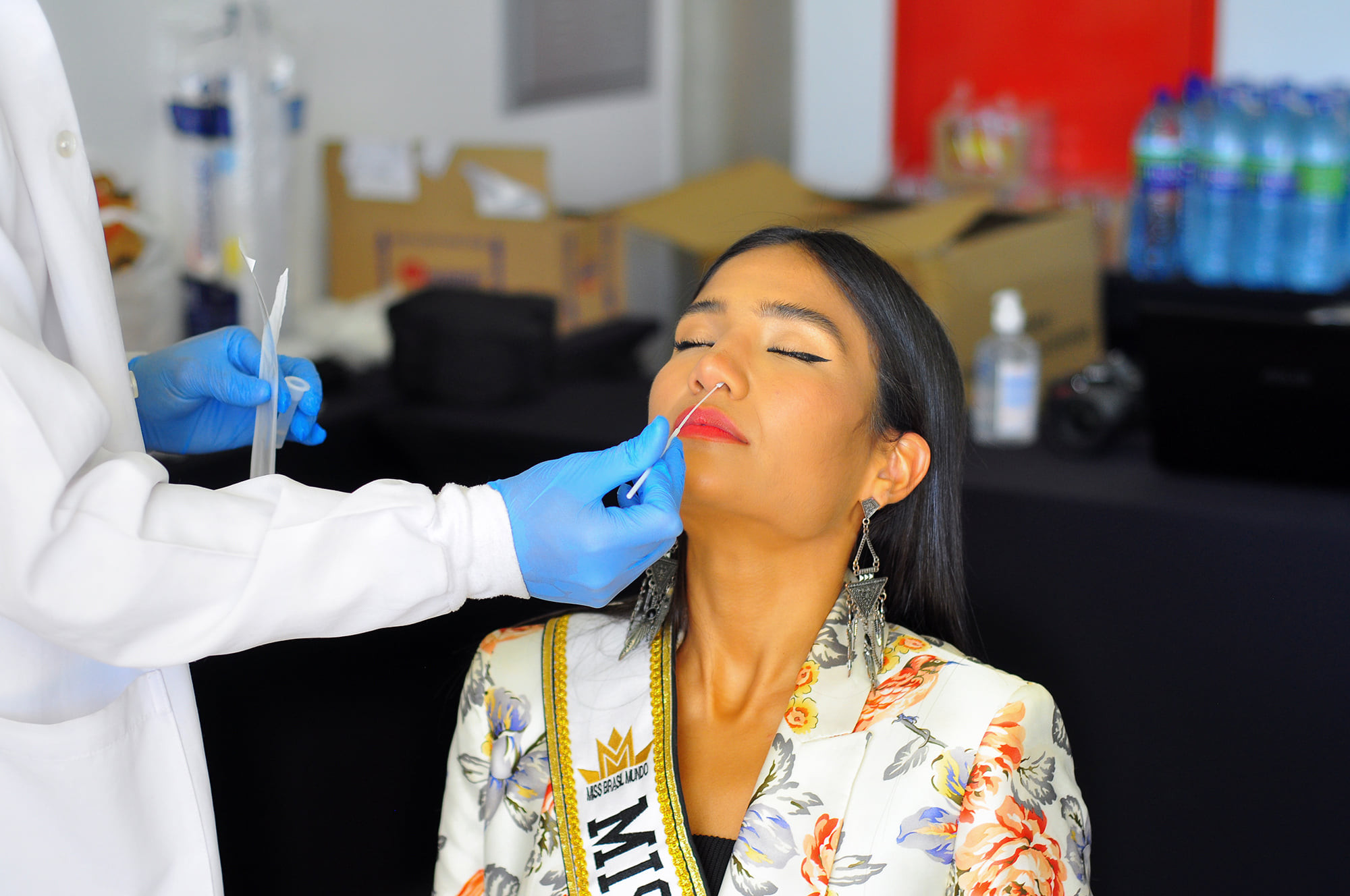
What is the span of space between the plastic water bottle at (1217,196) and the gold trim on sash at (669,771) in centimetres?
225

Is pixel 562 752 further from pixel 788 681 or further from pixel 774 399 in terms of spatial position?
pixel 774 399

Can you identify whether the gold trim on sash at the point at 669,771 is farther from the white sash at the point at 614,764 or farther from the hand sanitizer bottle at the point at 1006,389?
the hand sanitizer bottle at the point at 1006,389

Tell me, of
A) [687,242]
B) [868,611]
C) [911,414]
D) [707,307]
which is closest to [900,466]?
[911,414]

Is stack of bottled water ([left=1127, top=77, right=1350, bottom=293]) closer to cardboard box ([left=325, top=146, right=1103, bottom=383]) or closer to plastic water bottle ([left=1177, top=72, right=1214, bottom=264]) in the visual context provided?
plastic water bottle ([left=1177, top=72, right=1214, bottom=264])

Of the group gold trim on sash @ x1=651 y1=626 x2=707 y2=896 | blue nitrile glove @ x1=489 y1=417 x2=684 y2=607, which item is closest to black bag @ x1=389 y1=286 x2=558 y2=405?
gold trim on sash @ x1=651 y1=626 x2=707 y2=896

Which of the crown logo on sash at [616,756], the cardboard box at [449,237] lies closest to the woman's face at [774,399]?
the crown logo on sash at [616,756]

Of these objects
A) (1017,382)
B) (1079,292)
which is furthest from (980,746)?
(1079,292)

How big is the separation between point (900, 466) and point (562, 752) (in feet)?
1.59

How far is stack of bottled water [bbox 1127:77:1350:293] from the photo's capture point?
2939mm

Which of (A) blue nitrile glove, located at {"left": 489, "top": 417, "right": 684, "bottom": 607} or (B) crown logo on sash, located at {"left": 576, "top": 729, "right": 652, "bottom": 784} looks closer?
(A) blue nitrile glove, located at {"left": 489, "top": 417, "right": 684, "bottom": 607}

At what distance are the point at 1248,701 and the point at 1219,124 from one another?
180cm

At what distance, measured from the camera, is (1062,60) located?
371cm

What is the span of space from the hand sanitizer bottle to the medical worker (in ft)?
3.90

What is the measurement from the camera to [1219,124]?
121 inches
